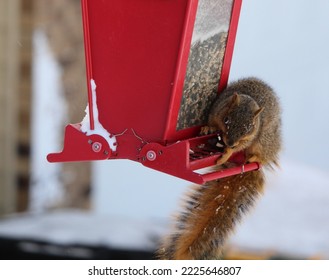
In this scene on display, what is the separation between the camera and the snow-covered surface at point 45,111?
211 inches

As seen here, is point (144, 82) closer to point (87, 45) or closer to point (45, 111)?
point (87, 45)

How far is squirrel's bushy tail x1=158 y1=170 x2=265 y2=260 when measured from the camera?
213cm

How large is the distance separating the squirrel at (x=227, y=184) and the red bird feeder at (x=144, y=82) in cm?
11

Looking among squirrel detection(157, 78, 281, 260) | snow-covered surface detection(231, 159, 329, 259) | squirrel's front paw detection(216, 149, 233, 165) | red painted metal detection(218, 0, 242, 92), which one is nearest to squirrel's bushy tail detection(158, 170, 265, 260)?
squirrel detection(157, 78, 281, 260)

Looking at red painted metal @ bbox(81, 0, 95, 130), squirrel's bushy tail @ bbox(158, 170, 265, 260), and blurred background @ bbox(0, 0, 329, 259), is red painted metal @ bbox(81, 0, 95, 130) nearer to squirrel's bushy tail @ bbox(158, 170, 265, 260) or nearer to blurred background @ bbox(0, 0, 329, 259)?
squirrel's bushy tail @ bbox(158, 170, 265, 260)

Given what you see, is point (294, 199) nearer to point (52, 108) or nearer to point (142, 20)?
point (52, 108)

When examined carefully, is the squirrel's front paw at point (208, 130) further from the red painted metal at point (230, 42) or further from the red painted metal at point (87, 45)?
the red painted metal at point (87, 45)

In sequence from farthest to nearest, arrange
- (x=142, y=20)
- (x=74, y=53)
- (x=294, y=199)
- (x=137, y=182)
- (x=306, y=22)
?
(x=74, y=53)
(x=137, y=182)
(x=294, y=199)
(x=306, y=22)
(x=142, y=20)

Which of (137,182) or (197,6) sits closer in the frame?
(197,6)

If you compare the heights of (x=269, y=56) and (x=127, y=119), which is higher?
(x=127, y=119)

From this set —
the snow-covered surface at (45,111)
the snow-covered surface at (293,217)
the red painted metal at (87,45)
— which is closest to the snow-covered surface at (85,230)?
the snow-covered surface at (45,111)

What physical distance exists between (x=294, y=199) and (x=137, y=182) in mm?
906

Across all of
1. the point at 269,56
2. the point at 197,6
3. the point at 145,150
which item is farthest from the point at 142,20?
the point at 269,56

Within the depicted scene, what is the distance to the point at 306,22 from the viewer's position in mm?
3895
